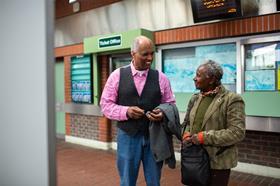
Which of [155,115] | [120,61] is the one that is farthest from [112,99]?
[120,61]

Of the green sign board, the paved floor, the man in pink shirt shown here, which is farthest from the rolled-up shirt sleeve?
the green sign board

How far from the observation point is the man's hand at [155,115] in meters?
2.32

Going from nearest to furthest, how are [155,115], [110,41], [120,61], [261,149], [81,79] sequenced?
[155,115] < [261,149] < [110,41] < [120,61] < [81,79]

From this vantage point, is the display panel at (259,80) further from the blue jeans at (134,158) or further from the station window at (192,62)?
the blue jeans at (134,158)

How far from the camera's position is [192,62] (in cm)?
527

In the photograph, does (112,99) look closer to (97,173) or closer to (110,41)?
(97,173)

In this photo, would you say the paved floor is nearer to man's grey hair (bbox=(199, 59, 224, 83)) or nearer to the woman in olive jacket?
the woman in olive jacket

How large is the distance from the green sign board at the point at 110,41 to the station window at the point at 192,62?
892mm

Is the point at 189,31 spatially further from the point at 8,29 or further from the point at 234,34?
the point at 8,29

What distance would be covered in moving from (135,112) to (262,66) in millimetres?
2857

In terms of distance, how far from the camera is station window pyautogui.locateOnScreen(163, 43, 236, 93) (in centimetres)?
482

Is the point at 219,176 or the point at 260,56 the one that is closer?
the point at 219,176

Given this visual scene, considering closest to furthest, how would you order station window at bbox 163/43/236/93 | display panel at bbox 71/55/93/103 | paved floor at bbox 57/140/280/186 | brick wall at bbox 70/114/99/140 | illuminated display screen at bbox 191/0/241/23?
illuminated display screen at bbox 191/0/241/23 < paved floor at bbox 57/140/280/186 < station window at bbox 163/43/236/93 < display panel at bbox 71/55/93/103 < brick wall at bbox 70/114/99/140

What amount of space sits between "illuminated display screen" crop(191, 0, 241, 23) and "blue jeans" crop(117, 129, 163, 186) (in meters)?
2.72
